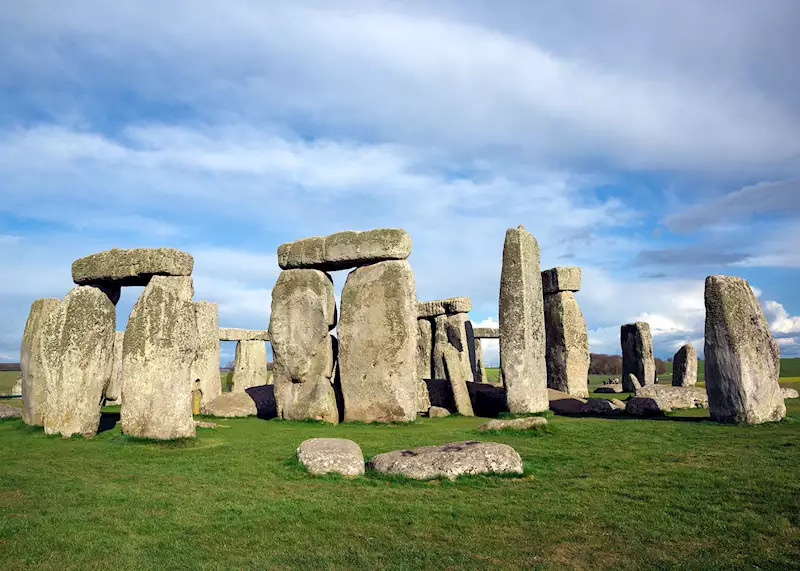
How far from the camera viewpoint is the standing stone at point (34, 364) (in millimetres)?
12336

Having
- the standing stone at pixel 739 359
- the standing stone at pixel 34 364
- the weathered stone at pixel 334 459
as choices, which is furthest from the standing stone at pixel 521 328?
the standing stone at pixel 34 364

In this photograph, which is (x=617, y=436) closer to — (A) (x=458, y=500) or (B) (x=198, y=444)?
(A) (x=458, y=500)

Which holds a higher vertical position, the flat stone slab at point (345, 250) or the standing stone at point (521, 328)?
the flat stone slab at point (345, 250)

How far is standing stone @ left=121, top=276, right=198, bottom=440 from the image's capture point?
1017 centimetres

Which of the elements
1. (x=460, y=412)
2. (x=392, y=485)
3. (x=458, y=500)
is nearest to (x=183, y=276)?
(x=392, y=485)

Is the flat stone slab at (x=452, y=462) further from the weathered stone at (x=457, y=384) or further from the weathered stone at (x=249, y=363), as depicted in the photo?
the weathered stone at (x=249, y=363)

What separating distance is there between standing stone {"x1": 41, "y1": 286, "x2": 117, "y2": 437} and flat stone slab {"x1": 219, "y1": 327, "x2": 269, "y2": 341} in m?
12.6

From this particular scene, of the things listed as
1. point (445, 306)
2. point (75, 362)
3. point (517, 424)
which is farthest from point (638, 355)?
point (75, 362)

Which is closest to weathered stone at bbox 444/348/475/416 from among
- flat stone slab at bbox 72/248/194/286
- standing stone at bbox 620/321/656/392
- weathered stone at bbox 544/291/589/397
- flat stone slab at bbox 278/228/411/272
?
flat stone slab at bbox 278/228/411/272

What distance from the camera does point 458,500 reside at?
6105mm

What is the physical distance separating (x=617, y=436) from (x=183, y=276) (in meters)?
7.73

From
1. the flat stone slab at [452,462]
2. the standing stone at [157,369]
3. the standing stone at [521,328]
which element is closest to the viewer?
the flat stone slab at [452,462]

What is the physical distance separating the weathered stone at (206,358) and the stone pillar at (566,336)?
33.1 feet

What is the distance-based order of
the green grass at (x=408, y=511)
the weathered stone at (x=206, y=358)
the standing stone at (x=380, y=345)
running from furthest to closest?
the weathered stone at (x=206, y=358), the standing stone at (x=380, y=345), the green grass at (x=408, y=511)
